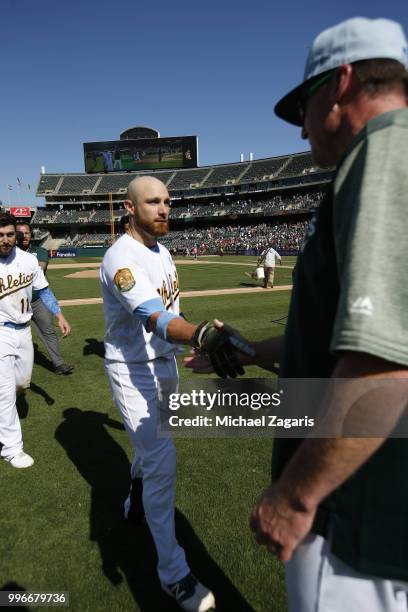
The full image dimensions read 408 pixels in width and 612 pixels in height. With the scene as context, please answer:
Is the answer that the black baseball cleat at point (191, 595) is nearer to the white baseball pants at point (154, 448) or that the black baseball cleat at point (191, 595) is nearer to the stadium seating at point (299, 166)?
the white baseball pants at point (154, 448)

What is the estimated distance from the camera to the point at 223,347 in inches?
72.5

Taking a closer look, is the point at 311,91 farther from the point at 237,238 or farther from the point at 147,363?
the point at 237,238

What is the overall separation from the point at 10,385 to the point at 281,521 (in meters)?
3.89

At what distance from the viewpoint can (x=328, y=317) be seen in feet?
3.55

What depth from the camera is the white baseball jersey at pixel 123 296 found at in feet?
7.75

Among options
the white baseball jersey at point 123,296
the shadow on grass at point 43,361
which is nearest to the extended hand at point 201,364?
the white baseball jersey at point 123,296

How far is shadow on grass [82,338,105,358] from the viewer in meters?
8.22

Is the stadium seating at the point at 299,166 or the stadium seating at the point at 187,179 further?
the stadium seating at the point at 187,179

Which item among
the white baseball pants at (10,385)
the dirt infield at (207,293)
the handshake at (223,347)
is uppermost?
the handshake at (223,347)

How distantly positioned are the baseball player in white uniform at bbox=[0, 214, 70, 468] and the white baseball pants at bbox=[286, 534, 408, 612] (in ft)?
12.1

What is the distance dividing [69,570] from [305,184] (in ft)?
224

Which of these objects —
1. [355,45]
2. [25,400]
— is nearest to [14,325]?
[25,400]

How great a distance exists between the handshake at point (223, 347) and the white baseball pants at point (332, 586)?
80 centimetres

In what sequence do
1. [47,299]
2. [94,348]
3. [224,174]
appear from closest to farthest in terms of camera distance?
[47,299] → [94,348] → [224,174]
